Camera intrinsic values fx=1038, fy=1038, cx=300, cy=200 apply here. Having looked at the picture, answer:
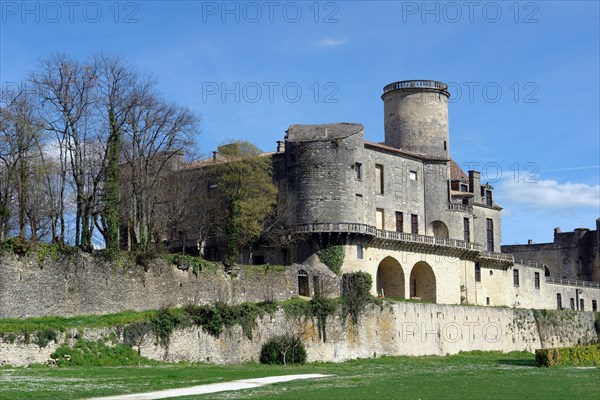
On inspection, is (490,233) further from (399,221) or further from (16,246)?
(16,246)

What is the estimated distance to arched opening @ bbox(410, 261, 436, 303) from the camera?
2813 inches

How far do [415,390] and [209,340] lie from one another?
2046cm

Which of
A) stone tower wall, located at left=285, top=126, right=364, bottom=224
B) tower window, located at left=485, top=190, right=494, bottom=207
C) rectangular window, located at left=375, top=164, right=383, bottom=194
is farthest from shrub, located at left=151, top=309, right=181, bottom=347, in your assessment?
tower window, located at left=485, top=190, right=494, bottom=207

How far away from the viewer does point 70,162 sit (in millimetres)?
54562

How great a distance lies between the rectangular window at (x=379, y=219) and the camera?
68.5 m

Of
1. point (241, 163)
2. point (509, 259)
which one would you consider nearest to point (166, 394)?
point (241, 163)

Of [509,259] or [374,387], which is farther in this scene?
[509,259]

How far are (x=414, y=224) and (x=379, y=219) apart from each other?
382 centimetres

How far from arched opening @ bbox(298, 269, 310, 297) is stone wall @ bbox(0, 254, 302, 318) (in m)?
2.79

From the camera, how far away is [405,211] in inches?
2783

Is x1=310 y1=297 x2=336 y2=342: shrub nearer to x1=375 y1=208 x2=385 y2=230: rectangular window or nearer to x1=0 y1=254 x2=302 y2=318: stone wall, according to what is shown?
x1=0 y1=254 x2=302 y2=318: stone wall

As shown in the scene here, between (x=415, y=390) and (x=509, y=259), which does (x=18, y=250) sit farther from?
(x=509, y=259)

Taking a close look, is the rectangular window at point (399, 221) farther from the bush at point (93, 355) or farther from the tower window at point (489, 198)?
the bush at point (93, 355)

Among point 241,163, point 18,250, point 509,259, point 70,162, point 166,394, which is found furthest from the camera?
point 509,259
